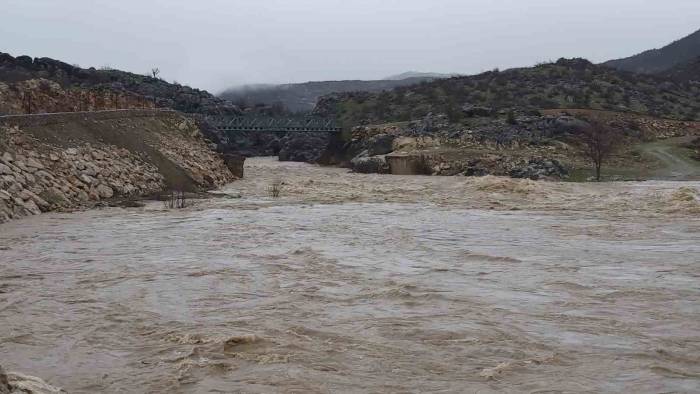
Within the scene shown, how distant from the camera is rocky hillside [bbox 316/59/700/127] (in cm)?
5556

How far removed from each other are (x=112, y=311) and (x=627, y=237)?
35.0ft

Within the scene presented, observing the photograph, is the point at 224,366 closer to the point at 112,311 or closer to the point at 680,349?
the point at 112,311

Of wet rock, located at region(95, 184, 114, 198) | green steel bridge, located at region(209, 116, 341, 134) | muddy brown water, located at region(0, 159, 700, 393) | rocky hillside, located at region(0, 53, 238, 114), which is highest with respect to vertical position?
rocky hillside, located at region(0, 53, 238, 114)

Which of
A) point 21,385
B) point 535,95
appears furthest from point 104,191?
point 535,95

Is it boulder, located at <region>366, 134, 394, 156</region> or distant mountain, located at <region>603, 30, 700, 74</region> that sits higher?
distant mountain, located at <region>603, 30, 700, 74</region>

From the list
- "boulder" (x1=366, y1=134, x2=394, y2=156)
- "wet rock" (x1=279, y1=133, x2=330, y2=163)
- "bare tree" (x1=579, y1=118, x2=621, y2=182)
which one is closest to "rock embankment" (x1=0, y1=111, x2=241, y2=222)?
"boulder" (x1=366, y1=134, x2=394, y2=156)

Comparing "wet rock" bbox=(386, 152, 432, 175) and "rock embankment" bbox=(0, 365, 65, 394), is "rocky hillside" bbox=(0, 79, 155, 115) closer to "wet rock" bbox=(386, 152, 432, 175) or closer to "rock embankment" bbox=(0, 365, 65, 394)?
"wet rock" bbox=(386, 152, 432, 175)

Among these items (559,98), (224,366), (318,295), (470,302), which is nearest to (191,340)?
(224,366)

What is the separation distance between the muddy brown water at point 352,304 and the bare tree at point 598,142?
18.3m

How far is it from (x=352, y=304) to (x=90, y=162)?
16583 mm

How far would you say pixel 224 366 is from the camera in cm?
637

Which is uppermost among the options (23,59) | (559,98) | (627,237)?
(23,59)

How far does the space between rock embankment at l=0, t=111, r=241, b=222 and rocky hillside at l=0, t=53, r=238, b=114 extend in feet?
106

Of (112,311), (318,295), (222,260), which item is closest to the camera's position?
(112,311)
